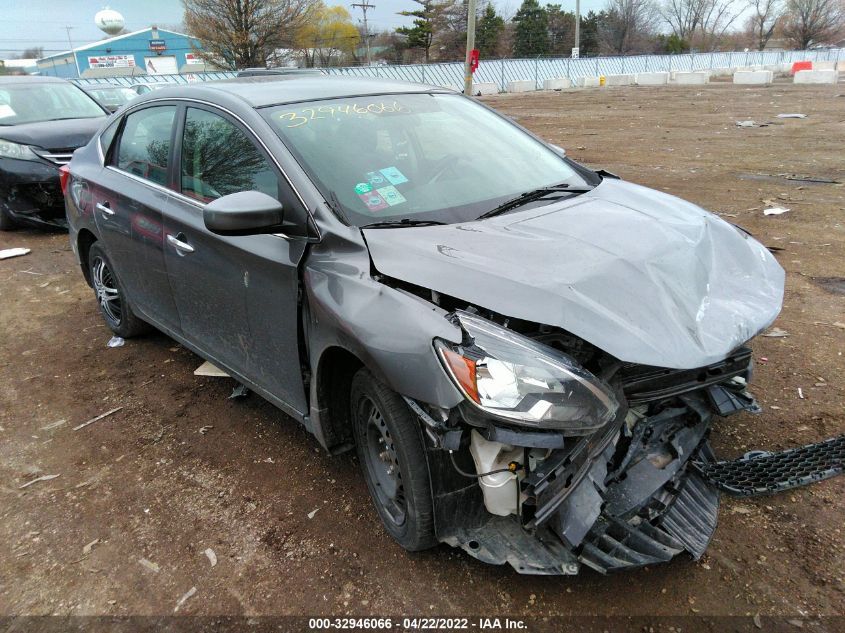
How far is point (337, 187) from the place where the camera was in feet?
9.07

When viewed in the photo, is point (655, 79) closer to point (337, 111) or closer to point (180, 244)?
point (337, 111)

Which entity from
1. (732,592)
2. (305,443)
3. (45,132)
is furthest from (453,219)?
(45,132)

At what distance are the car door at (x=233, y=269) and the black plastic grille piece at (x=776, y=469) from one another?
1880 mm

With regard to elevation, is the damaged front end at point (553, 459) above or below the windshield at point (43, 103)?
below

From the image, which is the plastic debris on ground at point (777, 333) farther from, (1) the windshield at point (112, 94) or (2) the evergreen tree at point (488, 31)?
(2) the evergreen tree at point (488, 31)

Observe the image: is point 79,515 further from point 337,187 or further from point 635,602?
point 635,602

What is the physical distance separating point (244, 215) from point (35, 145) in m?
6.55

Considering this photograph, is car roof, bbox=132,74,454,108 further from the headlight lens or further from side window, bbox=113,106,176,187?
the headlight lens

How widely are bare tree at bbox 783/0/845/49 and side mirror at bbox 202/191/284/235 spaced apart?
8759 centimetres

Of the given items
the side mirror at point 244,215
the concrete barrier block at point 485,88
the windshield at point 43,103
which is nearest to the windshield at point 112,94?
the windshield at point 43,103

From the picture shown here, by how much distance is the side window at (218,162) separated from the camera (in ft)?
9.61

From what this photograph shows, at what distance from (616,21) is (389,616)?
3344 inches

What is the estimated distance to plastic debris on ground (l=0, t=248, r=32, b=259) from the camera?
23.8 feet

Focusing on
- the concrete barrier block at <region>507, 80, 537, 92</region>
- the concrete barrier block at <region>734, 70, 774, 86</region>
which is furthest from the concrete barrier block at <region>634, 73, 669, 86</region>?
the concrete barrier block at <region>507, 80, 537, 92</region>
